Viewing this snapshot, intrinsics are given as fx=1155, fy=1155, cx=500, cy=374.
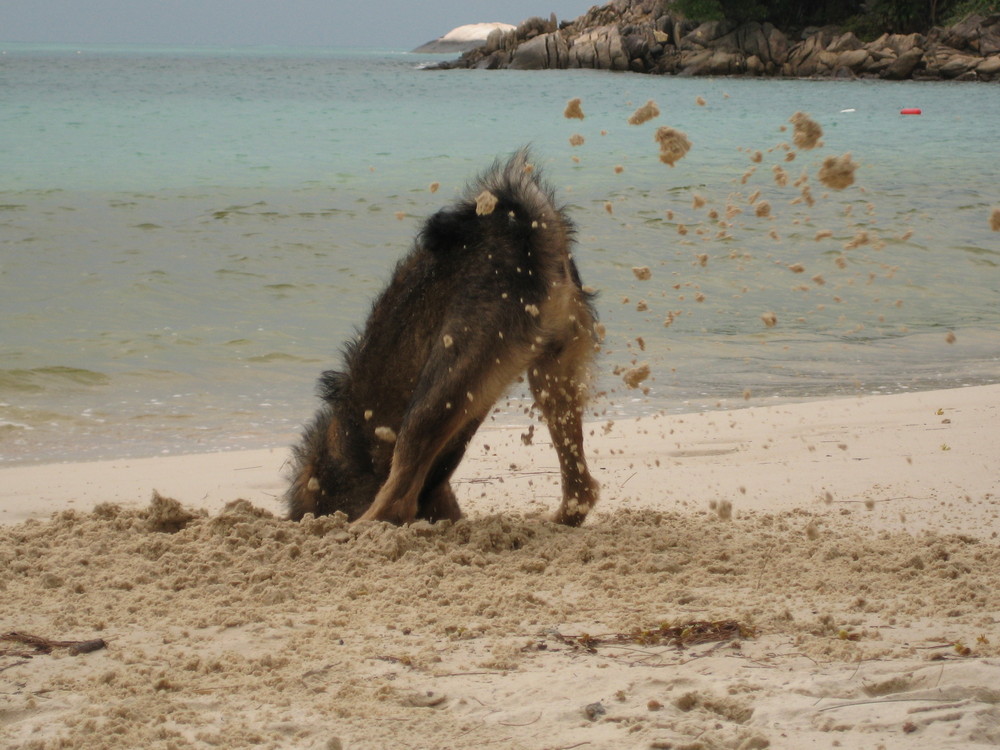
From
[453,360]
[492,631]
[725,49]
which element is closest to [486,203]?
[453,360]

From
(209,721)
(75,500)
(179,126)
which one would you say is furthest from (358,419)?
(179,126)

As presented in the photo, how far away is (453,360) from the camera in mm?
4371

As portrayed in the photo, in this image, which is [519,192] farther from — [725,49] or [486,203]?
[725,49]

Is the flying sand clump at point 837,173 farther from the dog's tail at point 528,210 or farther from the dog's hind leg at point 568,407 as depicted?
the dog's hind leg at point 568,407

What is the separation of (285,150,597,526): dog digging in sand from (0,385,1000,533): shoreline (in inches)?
21.1

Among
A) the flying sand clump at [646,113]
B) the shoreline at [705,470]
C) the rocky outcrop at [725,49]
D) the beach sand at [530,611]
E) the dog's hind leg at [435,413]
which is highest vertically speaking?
the rocky outcrop at [725,49]

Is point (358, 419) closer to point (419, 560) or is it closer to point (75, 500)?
point (419, 560)

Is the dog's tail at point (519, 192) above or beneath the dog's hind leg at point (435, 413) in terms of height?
above

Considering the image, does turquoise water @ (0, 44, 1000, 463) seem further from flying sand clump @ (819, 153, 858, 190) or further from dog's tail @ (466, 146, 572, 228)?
dog's tail @ (466, 146, 572, 228)

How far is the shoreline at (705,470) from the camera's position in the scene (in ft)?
17.1

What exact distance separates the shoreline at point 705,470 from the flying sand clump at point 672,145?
1384 mm

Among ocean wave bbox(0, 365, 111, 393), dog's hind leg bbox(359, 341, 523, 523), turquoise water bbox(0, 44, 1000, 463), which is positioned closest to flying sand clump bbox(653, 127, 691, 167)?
turquoise water bbox(0, 44, 1000, 463)

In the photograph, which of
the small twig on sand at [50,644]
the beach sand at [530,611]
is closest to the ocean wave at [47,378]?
the beach sand at [530,611]

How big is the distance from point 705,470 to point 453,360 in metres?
1.97
